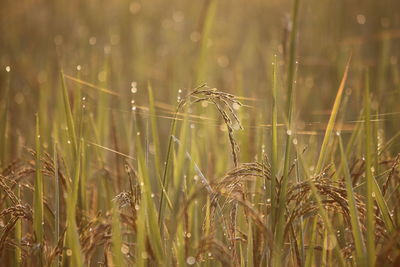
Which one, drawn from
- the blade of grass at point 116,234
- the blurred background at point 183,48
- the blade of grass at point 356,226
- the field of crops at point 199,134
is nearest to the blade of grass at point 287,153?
the field of crops at point 199,134

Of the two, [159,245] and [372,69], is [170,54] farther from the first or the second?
[159,245]

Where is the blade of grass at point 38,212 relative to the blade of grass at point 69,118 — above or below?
below

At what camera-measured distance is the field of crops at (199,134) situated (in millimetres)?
1396

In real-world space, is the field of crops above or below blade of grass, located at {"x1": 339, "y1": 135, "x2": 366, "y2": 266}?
above

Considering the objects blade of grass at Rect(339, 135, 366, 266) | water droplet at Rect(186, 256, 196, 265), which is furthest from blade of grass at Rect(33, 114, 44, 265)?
blade of grass at Rect(339, 135, 366, 266)

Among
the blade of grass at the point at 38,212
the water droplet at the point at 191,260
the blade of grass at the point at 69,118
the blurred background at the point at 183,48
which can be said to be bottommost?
the water droplet at the point at 191,260

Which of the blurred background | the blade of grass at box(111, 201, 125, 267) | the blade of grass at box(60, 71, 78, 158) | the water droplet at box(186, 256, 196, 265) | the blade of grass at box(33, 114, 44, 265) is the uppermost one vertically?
the blurred background

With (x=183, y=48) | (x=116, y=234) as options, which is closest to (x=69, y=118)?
(x=116, y=234)

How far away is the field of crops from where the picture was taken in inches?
54.9

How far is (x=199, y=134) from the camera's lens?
2.54 metres

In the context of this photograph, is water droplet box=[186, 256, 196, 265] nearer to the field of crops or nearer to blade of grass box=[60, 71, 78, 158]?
the field of crops

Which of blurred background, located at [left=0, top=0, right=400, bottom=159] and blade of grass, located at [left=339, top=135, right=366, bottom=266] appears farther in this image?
blurred background, located at [left=0, top=0, right=400, bottom=159]

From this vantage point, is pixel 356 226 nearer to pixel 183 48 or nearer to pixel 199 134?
pixel 199 134

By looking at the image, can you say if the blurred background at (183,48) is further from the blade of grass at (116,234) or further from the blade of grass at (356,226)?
the blade of grass at (116,234)
